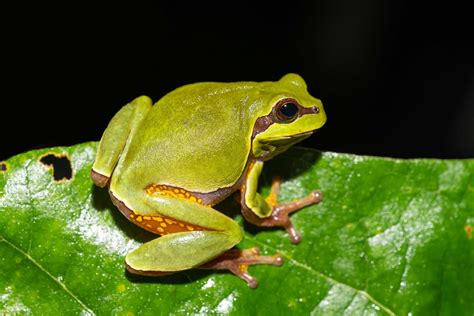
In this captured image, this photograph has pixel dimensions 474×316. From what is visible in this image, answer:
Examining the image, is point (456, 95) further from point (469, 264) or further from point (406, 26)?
point (469, 264)

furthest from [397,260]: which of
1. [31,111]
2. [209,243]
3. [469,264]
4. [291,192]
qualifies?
[31,111]

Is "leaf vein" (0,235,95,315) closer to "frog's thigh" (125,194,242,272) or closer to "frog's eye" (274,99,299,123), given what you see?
"frog's thigh" (125,194,242,272)

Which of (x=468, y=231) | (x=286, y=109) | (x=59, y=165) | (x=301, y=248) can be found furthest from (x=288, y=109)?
(x=59, y=165)

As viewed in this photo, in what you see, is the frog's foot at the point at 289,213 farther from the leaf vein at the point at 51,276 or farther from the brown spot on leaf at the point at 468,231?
the leaf vein at the point at 51,276

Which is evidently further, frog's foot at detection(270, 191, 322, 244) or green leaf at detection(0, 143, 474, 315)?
frog's foot at detection(270, 191, 322, 244)

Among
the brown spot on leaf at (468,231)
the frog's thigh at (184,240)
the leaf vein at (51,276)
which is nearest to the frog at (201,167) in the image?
the frog's thigh at (184,240)

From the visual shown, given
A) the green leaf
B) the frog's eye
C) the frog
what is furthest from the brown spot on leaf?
the frog's eye
